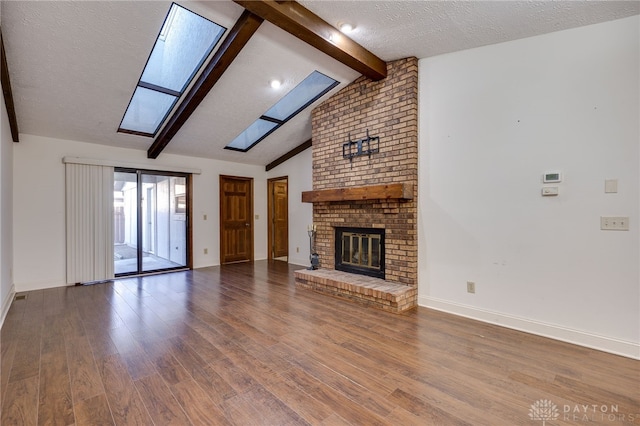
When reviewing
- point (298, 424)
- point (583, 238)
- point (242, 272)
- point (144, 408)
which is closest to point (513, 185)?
point (583, 238)

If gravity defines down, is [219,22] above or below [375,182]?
above

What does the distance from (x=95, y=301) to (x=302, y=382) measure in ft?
10.7

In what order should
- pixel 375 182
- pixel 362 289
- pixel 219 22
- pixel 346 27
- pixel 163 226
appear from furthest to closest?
pixel 163 226
pixel 375 182
pixel 362 289
pixel 346 27
pixel 219 22

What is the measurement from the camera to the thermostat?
8.55ft

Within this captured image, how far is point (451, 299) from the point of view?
10.7 feet

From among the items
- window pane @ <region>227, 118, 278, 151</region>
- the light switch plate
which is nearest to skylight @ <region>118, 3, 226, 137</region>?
window pane @ <region>227, 118, 278, 151</region>

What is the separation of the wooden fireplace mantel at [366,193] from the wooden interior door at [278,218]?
102 inches

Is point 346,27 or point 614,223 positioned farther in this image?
point 346,27

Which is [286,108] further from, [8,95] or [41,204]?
[41,204]

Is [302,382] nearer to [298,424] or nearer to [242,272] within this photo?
[298,424]

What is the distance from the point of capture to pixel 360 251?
13.6 feet

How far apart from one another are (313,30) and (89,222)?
14.7 feet

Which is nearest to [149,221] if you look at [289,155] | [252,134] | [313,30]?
[252,134]

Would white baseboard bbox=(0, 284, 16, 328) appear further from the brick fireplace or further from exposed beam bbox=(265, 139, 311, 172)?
exposed beam bbox=(265, 139, 311, 172)
